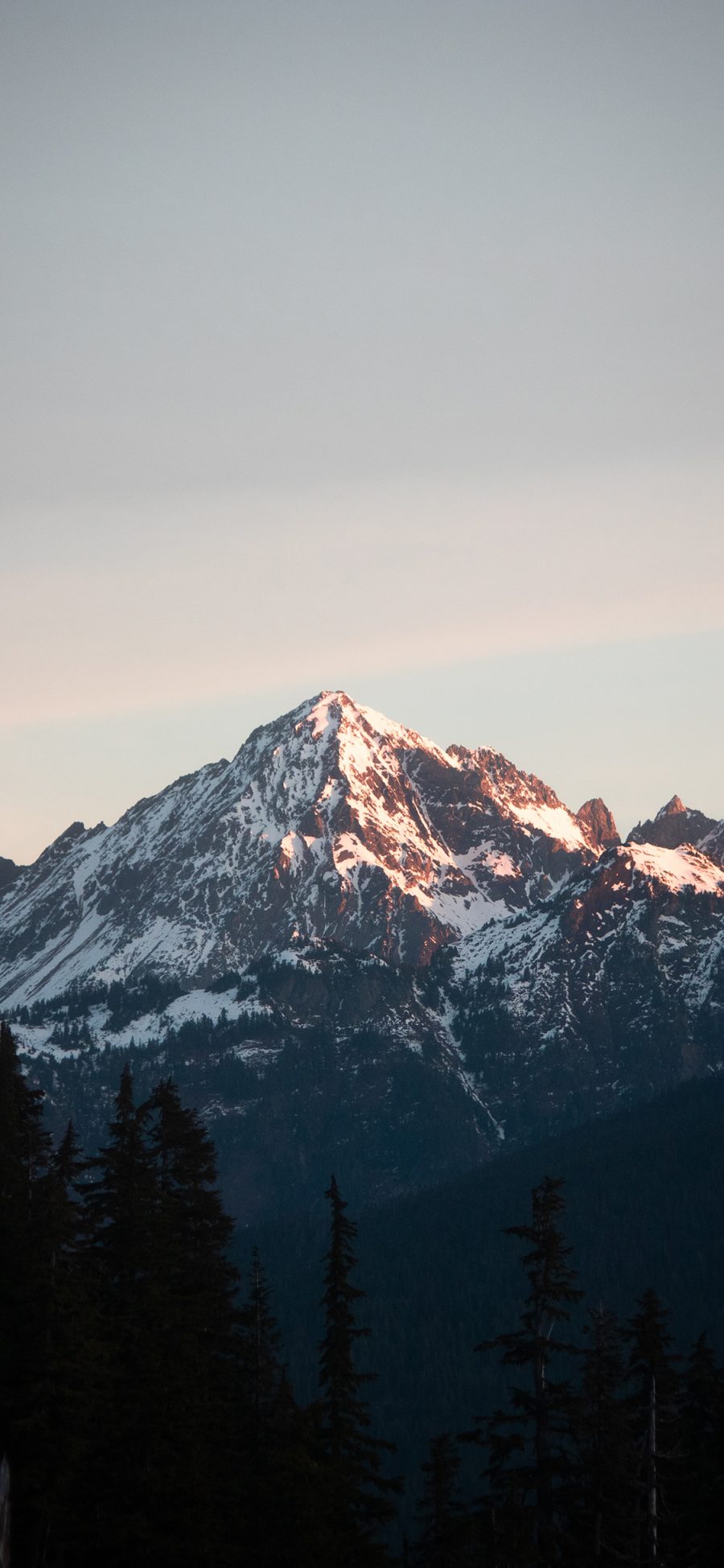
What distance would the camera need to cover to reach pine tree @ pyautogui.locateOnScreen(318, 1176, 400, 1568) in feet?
248

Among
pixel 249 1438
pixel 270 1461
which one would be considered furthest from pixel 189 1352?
pixel 249 1438

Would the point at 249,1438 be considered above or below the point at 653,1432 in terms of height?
above

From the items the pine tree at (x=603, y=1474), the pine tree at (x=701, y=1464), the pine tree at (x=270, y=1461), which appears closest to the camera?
the pine tree at (x=270, y=1461)

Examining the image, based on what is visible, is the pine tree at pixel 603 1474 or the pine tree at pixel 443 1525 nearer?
the pine tree at pixel 603 1474

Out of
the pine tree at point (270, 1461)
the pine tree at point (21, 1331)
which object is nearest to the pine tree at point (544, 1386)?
the pine tree at point (270, 1461)

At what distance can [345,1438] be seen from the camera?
3366 inches

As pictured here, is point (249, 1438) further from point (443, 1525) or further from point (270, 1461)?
point (443, 1525)

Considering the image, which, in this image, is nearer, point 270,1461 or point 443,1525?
point 270,1461

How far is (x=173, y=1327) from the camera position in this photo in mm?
80125

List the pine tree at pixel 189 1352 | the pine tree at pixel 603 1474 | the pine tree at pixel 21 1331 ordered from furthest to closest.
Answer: the pine tree at pixel 603 1474, the pine tree at pixel 189 1352, the pine tree at pixel 21 1331

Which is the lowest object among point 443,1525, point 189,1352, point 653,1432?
point 443,1525

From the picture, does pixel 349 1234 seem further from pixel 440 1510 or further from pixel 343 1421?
pixel 440 1510

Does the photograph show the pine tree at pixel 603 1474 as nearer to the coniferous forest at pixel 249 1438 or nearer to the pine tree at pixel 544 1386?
the coniferous forest at pixel 249 1438

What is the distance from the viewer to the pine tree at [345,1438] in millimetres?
75625
